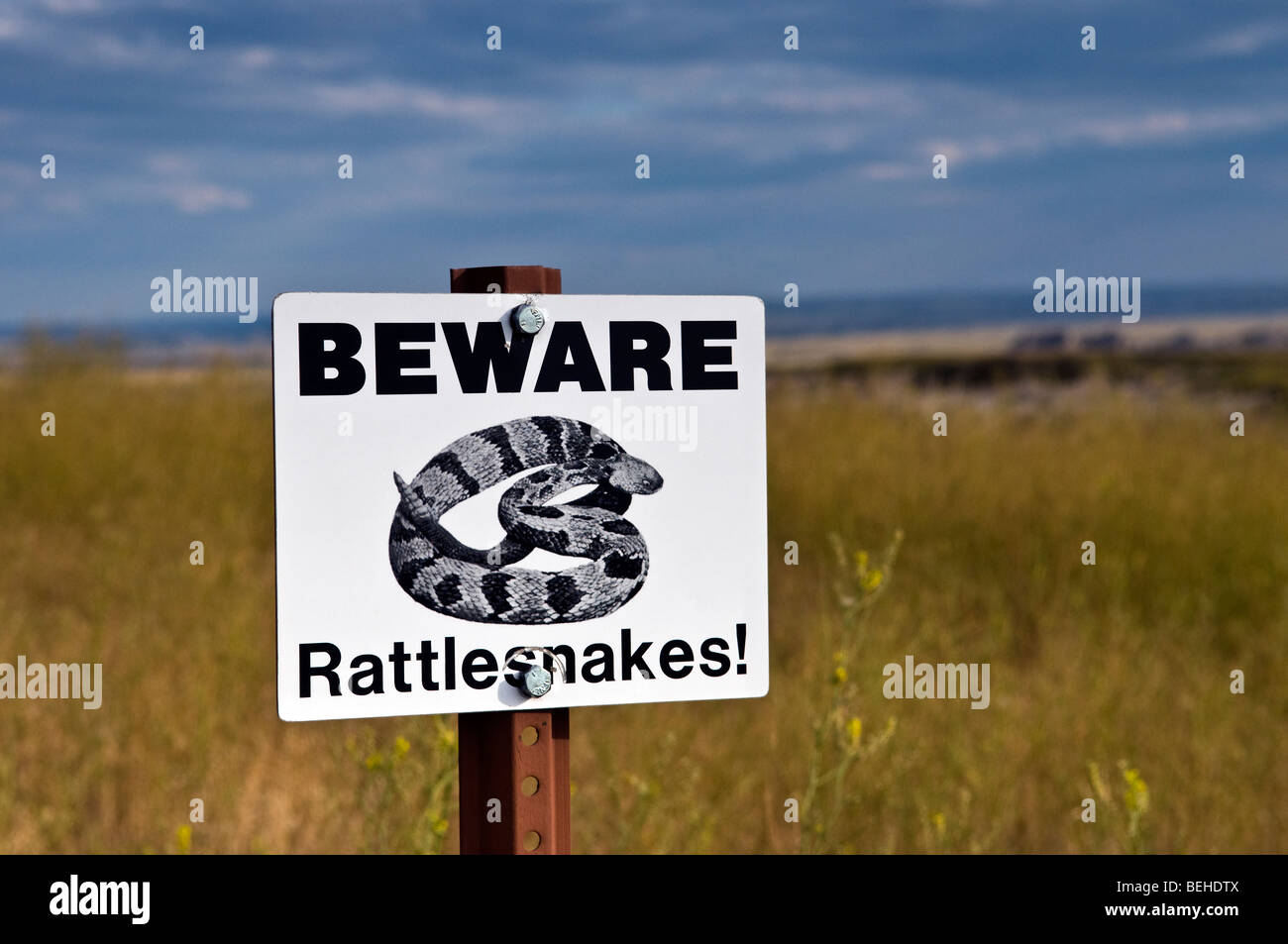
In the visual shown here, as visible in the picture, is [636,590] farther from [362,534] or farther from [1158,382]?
[1158,382]

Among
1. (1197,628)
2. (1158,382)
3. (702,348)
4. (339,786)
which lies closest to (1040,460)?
(1158,382)

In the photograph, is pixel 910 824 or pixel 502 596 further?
pixel 910 824

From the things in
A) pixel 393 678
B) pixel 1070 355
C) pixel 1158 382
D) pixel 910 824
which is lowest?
pixel 910 824

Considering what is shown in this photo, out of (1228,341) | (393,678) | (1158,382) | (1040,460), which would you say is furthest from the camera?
(1228,341)

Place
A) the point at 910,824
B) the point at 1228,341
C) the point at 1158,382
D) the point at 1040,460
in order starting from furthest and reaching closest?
the point at 1228,341, the point at 1158,382, the point at 1040,460, the point at 910,824

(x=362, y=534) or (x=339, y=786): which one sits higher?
(x=362, y=534)

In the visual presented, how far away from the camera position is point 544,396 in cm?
148

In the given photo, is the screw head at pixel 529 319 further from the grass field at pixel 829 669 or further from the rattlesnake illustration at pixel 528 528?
the grass field at pixel 829 669

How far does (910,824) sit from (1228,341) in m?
38.2

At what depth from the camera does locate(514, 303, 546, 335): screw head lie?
1.46 m

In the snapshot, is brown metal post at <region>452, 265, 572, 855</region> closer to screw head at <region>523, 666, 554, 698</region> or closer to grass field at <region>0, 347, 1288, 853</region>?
screw head at <region>523, 666, 554, 698</region>

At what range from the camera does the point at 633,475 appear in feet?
4.91

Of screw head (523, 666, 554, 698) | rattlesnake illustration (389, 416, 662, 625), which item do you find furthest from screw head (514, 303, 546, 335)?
screw head (523, 666, 554, 698)

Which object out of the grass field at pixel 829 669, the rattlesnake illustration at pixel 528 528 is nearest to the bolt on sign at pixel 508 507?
the rattlesnake illustration at pixel 528 528
